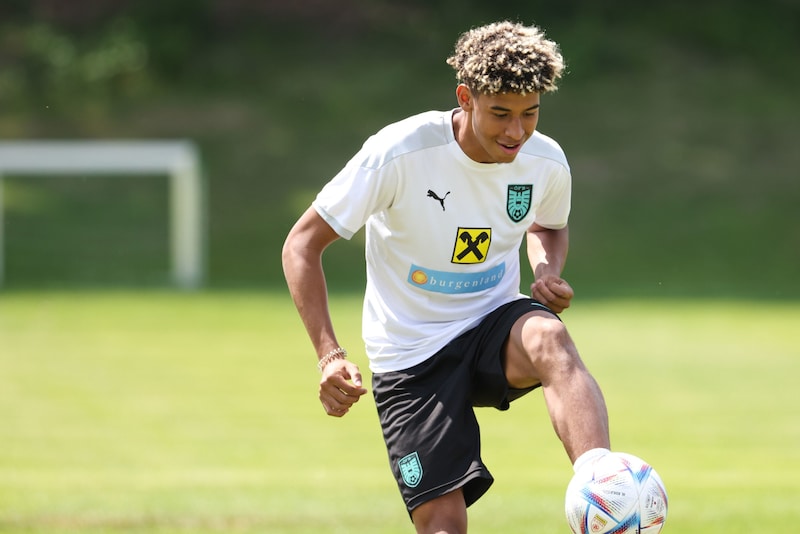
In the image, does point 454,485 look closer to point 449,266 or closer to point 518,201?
point 449,266

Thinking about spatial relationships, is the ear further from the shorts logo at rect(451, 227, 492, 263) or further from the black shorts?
the black shorts

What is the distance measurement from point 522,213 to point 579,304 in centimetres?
1427

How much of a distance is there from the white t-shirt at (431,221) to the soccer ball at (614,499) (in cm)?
103

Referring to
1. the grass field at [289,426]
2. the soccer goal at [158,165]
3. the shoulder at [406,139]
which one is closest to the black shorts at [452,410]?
the shoulder at [406,139]

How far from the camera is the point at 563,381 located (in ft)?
14.7

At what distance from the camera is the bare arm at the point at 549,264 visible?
5086 millimetres

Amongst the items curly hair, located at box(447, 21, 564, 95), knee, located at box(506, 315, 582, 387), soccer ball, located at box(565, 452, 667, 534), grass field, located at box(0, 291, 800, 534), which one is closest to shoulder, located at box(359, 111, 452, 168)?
curly hair, located at box(447, 21, 564, 95)

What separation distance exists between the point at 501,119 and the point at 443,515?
150 cm

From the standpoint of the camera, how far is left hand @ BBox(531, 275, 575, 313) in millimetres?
5078

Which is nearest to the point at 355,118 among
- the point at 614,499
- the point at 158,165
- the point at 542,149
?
the point at 158,165

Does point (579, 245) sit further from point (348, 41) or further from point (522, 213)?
point (522, 213)

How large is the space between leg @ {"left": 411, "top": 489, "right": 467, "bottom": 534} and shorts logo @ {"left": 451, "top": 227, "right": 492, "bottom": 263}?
89cm

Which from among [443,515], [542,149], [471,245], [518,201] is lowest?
[443,515]

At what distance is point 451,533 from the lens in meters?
4.97
